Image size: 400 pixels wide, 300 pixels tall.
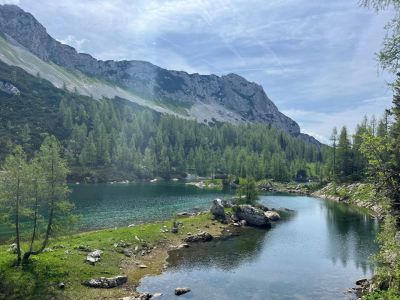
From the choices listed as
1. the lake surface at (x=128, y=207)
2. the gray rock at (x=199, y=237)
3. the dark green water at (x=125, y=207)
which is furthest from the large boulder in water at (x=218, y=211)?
the gray rock at (x=199, y=237)

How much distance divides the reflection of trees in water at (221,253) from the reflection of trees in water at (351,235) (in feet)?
43.0

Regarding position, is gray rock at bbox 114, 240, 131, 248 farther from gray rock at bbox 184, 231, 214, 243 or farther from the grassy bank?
gray rock at bbox 184, 231, 214, 243

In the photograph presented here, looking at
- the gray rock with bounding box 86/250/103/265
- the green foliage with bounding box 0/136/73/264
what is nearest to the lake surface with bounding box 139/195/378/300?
the gray rock with bounding box 86/250/103/265

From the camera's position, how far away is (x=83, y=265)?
4759cm

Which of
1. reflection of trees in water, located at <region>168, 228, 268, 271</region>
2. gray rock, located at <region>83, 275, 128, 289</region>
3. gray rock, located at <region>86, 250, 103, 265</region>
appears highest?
gray rock, located at <region>86, 250, 103, 265</region>

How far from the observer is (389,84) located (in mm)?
17609

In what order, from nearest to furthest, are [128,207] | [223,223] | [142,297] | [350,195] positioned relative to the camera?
1. [142,297]
2. [223,223]
3. [128,207]
4. [350,195]

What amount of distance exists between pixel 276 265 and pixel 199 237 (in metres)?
18.3

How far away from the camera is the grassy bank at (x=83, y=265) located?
1543 inches

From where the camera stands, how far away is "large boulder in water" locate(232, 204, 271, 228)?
85688 millimetres

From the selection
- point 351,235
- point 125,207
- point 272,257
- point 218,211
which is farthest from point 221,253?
point 125,207

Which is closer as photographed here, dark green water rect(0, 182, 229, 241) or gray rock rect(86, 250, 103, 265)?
gray rock rect(86, 250, 103, 265)

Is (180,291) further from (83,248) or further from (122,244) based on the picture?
(122,244)

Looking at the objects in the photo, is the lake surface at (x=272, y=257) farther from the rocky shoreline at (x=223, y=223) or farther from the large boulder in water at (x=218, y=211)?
the large boulder in water at (x=218, y=211)
